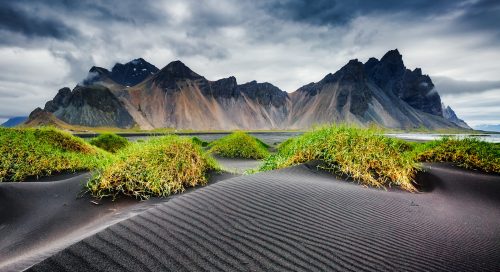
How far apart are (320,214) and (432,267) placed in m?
1.28

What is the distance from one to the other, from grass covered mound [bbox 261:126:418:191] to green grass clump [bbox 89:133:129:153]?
10441 mm

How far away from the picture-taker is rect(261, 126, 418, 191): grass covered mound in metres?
6.88

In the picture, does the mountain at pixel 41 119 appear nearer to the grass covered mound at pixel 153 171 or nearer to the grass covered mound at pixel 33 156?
the grass covered mound at pixel 33 156

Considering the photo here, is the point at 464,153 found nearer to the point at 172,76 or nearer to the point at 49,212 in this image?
the point at 49,212

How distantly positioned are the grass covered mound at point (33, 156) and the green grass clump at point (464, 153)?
9.22 m

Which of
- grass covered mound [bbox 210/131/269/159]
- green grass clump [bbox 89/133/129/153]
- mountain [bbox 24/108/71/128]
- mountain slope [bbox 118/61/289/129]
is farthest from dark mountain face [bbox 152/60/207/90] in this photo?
green grass clump [bbox 89/133/129/153]

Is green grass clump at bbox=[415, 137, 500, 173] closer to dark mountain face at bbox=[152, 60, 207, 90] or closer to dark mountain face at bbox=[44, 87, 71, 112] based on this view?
dark mountain face at bbox=[44, 87, 71, 112]

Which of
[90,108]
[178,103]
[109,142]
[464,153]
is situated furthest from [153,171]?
[178,103]

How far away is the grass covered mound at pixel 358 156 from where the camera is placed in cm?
688

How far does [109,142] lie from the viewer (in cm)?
1619

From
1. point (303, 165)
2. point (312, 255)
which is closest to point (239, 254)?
point (312, 255)

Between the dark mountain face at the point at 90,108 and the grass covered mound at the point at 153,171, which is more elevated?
the dark mountain face at the point at 90,108

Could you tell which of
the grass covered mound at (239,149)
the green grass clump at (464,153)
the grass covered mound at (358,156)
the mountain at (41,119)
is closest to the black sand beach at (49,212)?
the grass covered mound at (358,156)

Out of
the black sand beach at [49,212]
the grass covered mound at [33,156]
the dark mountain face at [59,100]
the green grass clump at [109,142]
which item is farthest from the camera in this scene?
the dark mountain face at [59,100]
